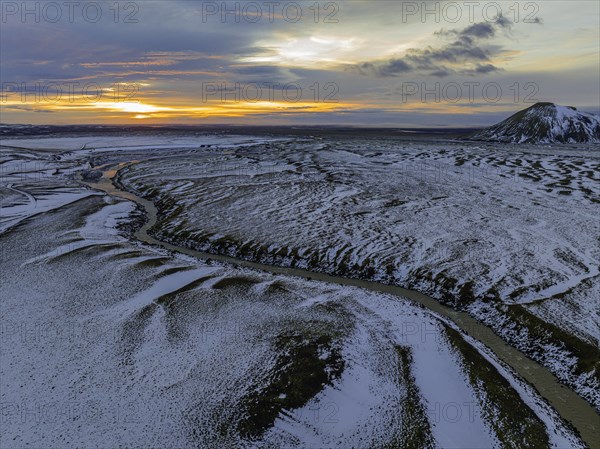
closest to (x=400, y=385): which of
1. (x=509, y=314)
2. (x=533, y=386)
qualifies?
(x=533, y=386)

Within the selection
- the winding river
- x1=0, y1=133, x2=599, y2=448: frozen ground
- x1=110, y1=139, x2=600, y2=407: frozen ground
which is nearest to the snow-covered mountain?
x1=110, y1=139, x2=600, y2=407: frozen ground

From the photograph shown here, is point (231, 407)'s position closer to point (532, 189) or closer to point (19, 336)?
point (19, 336)

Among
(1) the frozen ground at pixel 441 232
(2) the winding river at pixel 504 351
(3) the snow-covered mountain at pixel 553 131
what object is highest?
(3) the snow-covered mountain at pixel 553 131

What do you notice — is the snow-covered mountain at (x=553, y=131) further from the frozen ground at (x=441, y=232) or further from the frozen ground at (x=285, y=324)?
the frozen ground at (x=285, y=324)

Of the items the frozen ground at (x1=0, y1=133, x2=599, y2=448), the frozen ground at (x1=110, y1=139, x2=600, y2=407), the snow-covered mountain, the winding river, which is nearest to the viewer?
the frozen ground at (x1=0, y1=133, x2=599, y2=448)

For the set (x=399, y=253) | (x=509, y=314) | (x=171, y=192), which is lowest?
(x=509, y=314)

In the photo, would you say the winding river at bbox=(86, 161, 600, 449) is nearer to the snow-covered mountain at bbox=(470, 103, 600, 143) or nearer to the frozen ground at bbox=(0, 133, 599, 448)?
the frozen ground at bbox=(0, 133, 599, 448)

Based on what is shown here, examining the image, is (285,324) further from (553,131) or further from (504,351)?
(553,131)

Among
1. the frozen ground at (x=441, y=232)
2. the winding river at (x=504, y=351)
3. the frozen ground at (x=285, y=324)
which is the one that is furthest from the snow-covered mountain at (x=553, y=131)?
the winding river at (x=504, y=351)
